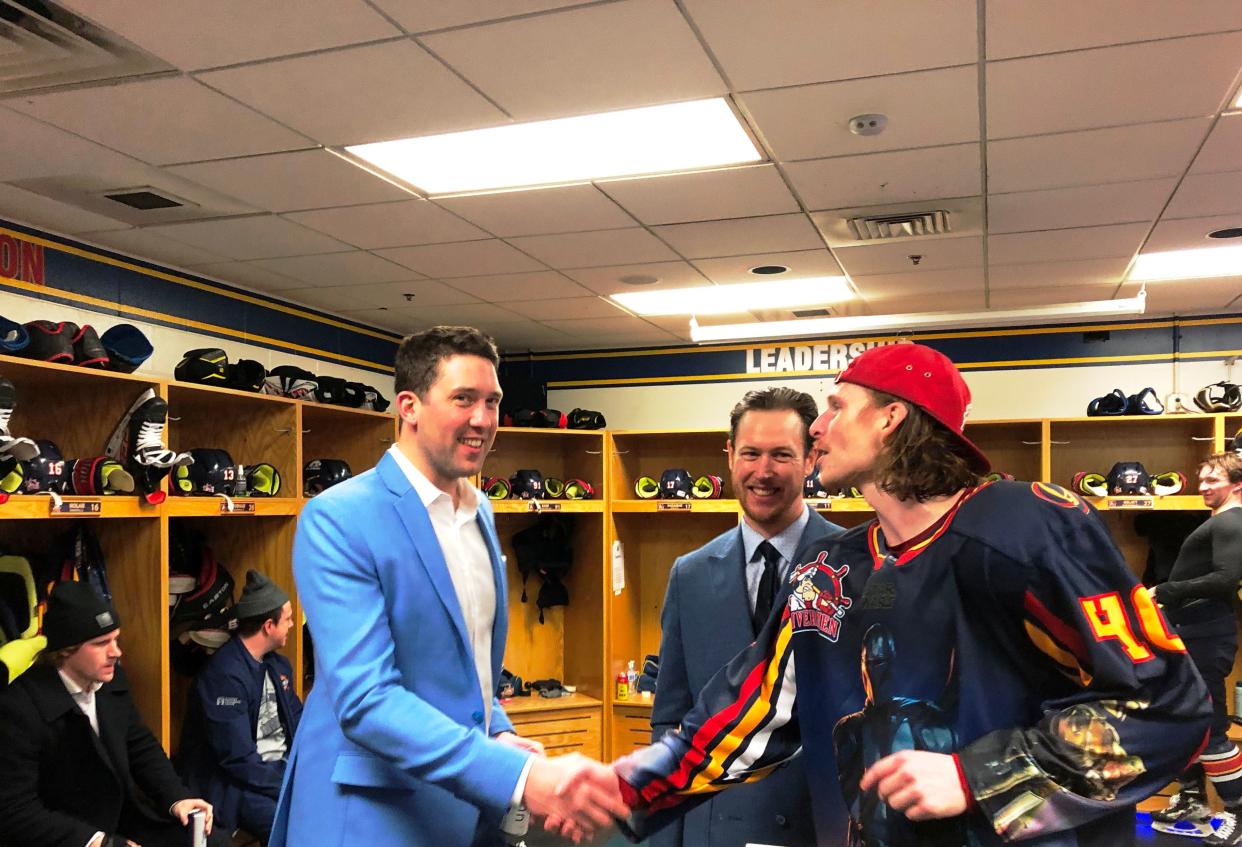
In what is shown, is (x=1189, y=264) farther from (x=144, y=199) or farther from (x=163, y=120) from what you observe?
(x=144, y=199)

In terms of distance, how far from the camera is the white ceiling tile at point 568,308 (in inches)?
232

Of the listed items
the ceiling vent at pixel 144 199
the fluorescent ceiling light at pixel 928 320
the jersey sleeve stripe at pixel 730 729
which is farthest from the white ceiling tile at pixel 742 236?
the jersey sleeve stripe at pixel 730 729

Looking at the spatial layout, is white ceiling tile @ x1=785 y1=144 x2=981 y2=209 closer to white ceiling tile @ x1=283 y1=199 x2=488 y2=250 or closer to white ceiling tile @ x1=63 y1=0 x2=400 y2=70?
white ceiling tile @ x1=283 y1=199 x2=488 y2=250

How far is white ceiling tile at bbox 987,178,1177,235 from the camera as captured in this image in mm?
3810

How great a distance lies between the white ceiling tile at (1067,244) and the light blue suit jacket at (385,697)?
356cm

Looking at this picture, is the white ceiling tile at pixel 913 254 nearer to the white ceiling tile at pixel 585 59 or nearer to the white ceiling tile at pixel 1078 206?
the white ceiling tile at pixel 1078 206

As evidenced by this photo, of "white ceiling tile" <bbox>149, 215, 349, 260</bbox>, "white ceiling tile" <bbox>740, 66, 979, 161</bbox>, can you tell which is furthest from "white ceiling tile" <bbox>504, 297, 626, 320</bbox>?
"white ceiling tile" <bbox>740, 66, 979, 161</bbox>

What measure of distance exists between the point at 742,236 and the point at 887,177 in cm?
91

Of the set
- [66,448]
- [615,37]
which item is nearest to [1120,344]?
[615,37]

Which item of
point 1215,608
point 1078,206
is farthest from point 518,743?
point 1215,608

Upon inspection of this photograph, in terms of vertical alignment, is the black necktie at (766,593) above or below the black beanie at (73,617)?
above

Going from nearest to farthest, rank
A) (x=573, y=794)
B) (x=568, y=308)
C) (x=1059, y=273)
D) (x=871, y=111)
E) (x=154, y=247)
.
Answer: (x=573, y=794)
(x=871, y=111)
(x=154, y=247)
(x=1059, y=273)
(x=568, y=308)

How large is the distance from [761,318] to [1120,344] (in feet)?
7.84

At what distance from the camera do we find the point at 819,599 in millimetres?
1650
